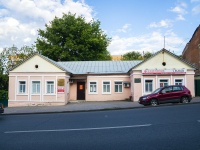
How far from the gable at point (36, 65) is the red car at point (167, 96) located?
10410mm

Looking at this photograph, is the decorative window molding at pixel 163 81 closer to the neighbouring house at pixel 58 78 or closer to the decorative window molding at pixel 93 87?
the neighbouring house at pixel 58 78

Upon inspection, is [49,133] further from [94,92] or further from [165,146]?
[94,92]

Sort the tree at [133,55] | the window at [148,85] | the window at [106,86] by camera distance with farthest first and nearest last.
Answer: the tree at [133,55] < the window at [106,86] < the window at [148,85]

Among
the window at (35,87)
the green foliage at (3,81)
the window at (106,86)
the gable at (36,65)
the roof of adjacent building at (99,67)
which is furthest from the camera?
the green foliage at (3,81)

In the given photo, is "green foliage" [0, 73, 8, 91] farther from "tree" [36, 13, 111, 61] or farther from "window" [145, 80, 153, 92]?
"window" [145, 80, 153, 92]

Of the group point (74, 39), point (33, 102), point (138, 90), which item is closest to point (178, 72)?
point (138, 90)

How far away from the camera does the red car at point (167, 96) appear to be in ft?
70.9

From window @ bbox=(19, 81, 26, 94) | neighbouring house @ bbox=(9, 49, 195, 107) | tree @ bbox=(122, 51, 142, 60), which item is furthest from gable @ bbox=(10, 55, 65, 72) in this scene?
tree @ bbox=(122, 51, 142, 60)

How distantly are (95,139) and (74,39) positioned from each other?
4175 cm

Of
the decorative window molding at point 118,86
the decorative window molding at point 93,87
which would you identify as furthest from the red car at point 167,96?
the decorative window molding at point 93,87

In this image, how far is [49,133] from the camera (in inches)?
374

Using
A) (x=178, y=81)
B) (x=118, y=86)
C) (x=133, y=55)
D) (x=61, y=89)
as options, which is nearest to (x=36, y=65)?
(x=61, y=89)

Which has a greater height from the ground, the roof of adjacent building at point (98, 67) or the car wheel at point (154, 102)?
the roof of adjacent building at point (98, 67)

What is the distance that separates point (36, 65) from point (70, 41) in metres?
19.5
